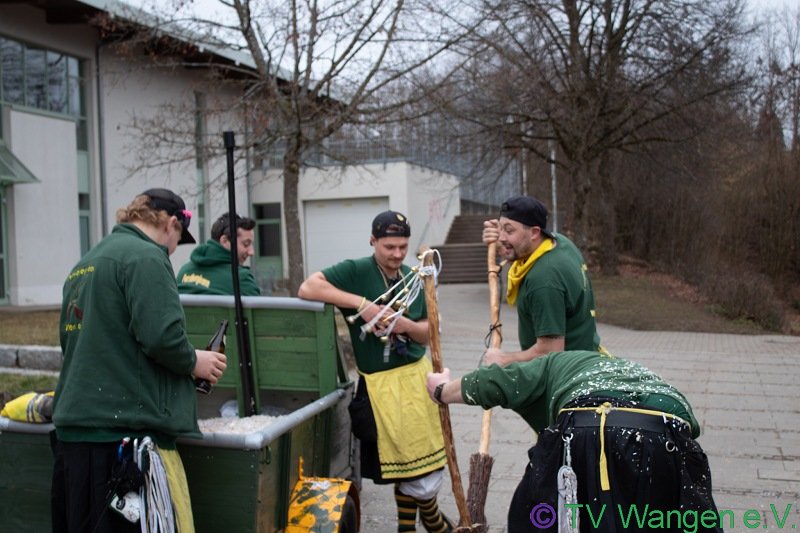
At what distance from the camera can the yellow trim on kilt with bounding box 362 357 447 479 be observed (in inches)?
168

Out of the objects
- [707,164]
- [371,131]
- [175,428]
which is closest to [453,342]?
[371,131]

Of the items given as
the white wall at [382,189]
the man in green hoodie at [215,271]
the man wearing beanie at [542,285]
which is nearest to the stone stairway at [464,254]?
the white wall at [382,189]

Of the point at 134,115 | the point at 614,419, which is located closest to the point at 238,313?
the point at 614,419

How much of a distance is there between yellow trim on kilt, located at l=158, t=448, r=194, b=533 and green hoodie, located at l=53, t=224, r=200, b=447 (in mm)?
146

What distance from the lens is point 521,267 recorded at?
4.02 m

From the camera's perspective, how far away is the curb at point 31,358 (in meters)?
8.45

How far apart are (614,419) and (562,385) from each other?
29 cm

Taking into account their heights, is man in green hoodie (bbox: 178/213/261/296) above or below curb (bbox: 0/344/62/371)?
above

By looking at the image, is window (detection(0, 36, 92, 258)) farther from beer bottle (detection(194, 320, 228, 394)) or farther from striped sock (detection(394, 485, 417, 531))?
striped sock (detection(394, 485, 417, 531))

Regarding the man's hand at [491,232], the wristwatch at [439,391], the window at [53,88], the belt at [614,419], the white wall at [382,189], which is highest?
the window at [53,88]

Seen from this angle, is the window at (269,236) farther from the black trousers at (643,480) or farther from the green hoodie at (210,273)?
the black trousers at (643,480)

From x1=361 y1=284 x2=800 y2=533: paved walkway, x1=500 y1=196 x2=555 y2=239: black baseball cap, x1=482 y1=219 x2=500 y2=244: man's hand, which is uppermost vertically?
x1=500 y1=196 x2=555 y2=239: black baseball cap

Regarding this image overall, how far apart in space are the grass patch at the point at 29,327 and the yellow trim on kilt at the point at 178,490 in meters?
7.16

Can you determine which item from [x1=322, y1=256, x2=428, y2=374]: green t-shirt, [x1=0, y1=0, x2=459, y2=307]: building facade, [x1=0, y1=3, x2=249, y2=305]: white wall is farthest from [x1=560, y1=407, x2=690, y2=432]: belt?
[x1=0, y1=3, x2=249, y2=305]: white wall
